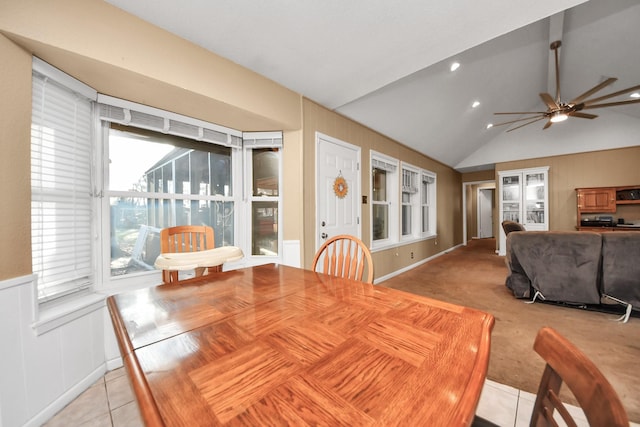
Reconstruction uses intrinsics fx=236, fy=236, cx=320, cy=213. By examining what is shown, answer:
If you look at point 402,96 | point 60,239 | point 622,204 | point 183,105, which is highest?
point 402,96

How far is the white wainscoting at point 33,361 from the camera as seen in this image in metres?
1.25

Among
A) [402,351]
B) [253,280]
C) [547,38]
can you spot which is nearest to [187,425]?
[402,351]

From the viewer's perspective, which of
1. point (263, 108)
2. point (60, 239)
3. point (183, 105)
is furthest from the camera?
point (263, 108)

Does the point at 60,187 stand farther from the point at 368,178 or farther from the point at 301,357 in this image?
the point at 368,178

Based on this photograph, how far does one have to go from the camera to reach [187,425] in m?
0.44

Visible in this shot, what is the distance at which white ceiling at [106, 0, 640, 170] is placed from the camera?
65.4 inches

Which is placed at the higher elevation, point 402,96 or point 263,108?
point 402,96

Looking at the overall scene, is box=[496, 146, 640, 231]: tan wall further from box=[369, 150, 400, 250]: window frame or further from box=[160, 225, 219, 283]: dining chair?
box=[160, 225, 219, 283]: dining chair

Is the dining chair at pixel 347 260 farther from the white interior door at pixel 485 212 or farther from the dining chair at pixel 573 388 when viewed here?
the white interior door at pixel 485 212

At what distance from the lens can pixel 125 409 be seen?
1.47 metres

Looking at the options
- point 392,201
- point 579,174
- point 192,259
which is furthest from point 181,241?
point 579,174

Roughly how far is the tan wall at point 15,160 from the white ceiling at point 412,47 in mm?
689

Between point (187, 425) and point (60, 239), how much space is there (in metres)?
1.98

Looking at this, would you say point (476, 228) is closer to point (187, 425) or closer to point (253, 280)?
point (253, 280)
